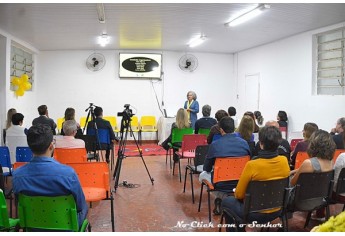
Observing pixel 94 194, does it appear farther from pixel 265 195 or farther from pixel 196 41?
pixel 196 41

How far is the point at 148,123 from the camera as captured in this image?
10.5m

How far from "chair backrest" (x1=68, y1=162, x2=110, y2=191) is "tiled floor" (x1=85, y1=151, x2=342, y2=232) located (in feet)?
2.19

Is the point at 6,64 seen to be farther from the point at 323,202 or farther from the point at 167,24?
the point at 323,202

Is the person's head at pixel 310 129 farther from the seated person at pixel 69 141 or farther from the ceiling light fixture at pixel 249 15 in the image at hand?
the seated person at pixel 69 141

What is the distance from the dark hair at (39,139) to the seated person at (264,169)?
4.68ft

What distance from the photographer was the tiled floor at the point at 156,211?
354 cm

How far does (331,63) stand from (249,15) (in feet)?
7.83

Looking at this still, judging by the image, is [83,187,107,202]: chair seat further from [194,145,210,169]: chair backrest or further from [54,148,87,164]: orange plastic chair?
[194,145,210,169]: chair backrest

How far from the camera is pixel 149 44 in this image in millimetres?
9297

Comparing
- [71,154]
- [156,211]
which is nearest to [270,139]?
[156,211]

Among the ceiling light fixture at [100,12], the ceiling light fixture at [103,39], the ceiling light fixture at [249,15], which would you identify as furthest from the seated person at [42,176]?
the ceiling light fixture at [103,39]

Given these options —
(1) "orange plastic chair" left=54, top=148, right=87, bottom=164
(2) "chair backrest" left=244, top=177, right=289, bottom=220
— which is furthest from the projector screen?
(2) "chair backrest" left=244, top=177, right=289, bottom=220

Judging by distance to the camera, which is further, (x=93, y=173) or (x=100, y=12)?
(x=100, y=12)

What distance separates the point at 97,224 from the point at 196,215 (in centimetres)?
110
